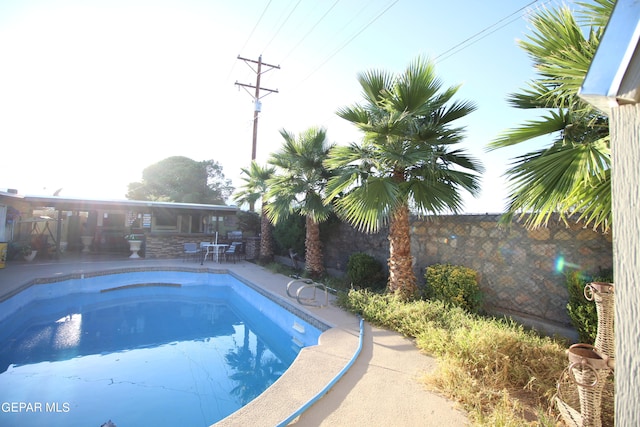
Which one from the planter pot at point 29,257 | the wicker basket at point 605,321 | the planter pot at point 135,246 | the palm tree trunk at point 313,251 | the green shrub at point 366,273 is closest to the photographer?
the wicker basket at point 605,321

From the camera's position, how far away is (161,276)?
1113cm

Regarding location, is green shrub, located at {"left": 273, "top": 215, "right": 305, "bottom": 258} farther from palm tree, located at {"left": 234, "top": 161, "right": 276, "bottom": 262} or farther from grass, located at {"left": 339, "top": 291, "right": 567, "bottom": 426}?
grass, located at {"left": 339, "top": 291, "right": 567, "bottom": 426}

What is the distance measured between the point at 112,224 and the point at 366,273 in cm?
1589

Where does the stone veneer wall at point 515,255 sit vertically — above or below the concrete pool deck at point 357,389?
above

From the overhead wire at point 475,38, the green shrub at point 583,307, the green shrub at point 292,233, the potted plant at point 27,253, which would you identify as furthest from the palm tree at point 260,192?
the green shrub at point 583,307

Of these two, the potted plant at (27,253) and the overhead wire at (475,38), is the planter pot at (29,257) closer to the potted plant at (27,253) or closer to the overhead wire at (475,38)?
the potted plant at (27,253)

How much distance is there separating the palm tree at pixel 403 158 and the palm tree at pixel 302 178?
245 cm

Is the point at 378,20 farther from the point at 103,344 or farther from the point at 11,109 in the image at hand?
the point at 11,109

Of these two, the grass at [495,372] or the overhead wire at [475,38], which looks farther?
the overhead wire at [475,38]

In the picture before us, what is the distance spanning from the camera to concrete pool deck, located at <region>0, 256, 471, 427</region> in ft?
8.71

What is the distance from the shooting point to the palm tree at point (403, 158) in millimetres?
5203

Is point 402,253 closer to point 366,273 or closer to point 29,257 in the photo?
point 366,273

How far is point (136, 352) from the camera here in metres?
5.55

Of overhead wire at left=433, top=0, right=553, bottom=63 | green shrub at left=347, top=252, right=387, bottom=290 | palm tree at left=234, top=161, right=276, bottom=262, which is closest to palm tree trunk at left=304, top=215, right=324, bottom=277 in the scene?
green shrub at left=347, top=252, right=387, bottom=290
